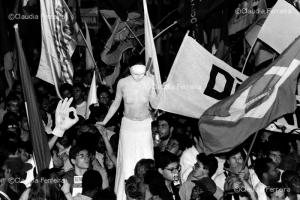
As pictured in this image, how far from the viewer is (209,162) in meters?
10.1

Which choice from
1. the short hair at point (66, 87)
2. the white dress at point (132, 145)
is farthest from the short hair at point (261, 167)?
the short hair at point (66, 87)

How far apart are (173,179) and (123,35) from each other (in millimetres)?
6044

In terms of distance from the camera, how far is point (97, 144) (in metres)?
11.4

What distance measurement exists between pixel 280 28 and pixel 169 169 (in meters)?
2.65

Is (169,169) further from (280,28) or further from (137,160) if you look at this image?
(280,28)

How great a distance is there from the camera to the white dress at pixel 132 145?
11242 mm

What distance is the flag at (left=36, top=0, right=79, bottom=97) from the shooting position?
14188 mm

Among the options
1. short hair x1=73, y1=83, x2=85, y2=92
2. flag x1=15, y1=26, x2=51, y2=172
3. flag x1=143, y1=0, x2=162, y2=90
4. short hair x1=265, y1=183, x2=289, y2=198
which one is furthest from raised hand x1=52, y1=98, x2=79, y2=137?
short hair x1=73, y1=83, x2=85, y2=92

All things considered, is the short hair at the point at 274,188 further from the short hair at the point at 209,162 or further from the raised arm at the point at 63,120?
the raised arm at the point at 63,120

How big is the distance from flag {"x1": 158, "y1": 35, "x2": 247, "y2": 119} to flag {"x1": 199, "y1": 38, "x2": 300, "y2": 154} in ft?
2.41

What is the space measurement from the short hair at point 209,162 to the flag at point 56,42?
437 cm

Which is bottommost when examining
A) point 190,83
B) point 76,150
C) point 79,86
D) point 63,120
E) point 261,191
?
point 261,191

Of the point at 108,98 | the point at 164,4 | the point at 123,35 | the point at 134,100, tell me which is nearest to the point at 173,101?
the point at 134,100

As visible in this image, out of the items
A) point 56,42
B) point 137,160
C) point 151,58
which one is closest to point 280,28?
point 151,58
